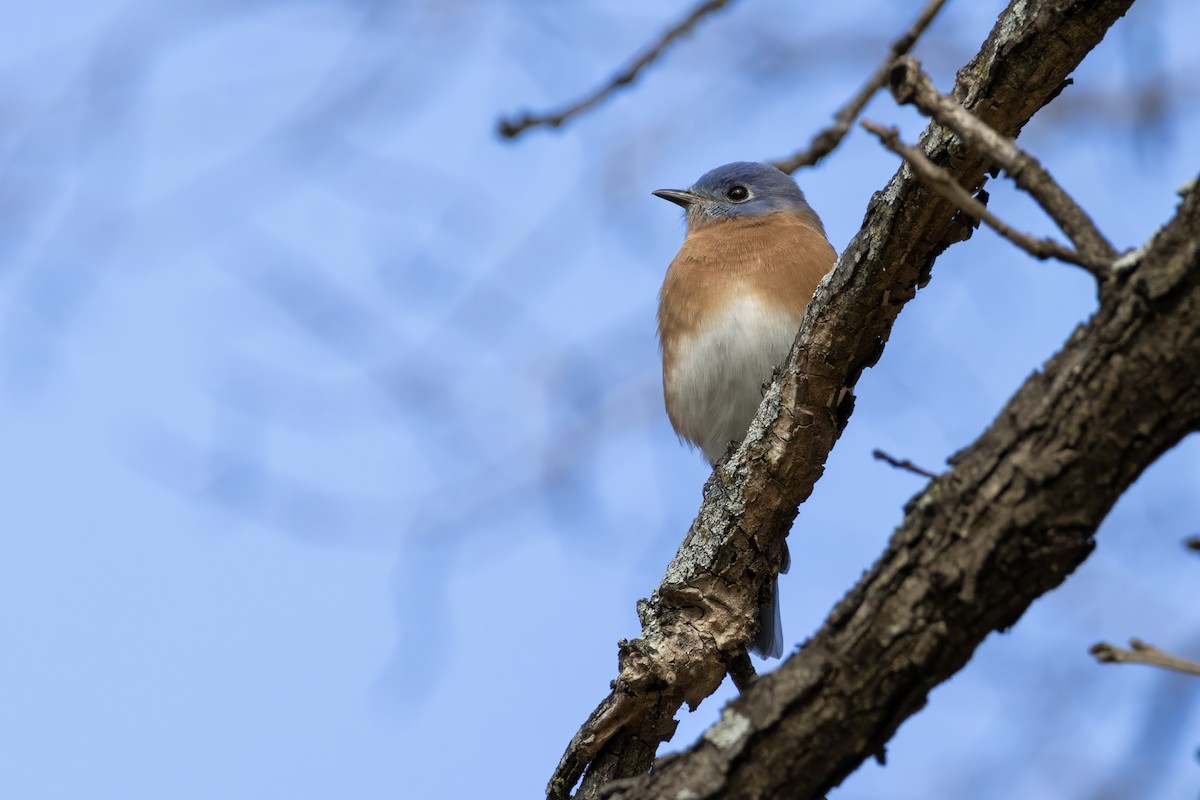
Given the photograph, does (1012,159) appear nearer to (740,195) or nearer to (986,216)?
(986,216)

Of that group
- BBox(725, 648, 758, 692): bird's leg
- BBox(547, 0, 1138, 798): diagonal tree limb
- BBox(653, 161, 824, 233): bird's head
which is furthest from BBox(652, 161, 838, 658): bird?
BBox(547, 0, 1138, 798): diagonal tree limb

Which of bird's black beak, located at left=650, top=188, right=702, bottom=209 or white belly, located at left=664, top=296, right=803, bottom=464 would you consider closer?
white belly, located at left=664, top=296, right=803, bottom=464

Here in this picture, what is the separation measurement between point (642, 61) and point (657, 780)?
213cm

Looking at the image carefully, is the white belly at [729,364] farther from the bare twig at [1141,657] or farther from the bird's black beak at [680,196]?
the bare twig at [1141,657]

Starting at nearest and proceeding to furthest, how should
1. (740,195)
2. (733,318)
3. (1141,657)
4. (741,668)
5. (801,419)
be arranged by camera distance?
1. (1141,657)
2. (801,419)
3. (741,668)
4. (733,318)
5. (740,195)

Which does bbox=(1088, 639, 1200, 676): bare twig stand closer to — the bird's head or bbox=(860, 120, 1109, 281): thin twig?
bbox=(860, 120, 1109, 281): thin twig

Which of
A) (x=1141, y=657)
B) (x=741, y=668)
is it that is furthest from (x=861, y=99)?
(x=741, y=668)

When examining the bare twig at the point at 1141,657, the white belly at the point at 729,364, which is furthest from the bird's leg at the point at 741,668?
the bare twig at the point at 1141,657

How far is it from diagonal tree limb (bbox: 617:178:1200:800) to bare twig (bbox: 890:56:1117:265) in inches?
6.0

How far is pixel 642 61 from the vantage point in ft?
12.7

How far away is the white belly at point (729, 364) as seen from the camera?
677 centimetres

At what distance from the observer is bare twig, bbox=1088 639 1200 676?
7.59ft

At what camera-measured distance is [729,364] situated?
6.86 metres

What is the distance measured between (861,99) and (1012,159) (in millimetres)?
508
